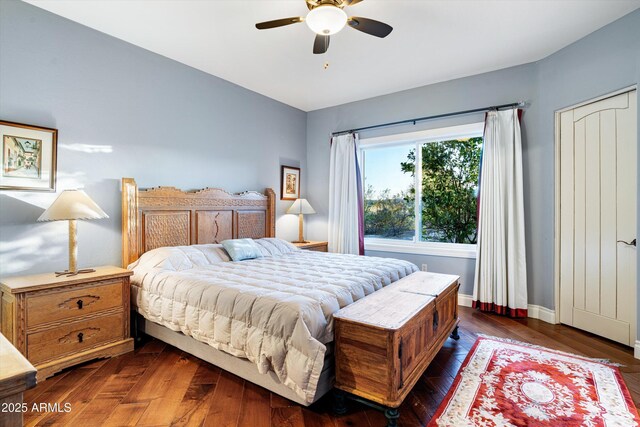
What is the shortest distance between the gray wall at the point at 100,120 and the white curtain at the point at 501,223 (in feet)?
10.3

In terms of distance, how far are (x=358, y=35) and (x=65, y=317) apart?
342cm

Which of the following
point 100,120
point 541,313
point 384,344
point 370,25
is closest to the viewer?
point 384,344

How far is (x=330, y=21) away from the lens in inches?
89.0

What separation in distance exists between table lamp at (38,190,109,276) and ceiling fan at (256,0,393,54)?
6.52 feet

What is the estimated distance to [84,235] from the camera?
9.87 ft

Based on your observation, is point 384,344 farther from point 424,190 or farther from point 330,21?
point 424,190

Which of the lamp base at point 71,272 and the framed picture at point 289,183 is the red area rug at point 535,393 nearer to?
the lamp base at point 71,272

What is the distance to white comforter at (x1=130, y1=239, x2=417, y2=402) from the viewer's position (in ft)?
6.23

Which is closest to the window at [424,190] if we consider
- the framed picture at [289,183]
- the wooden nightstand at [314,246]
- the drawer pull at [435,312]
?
the wooden nightstand at [314,246]

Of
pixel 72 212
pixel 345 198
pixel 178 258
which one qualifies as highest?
pixel 345 198

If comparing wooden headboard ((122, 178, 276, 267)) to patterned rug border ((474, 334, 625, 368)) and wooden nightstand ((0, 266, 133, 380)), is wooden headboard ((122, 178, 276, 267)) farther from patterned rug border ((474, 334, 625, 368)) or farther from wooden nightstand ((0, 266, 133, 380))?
patterned rug border ((474, 334, 625, 368))

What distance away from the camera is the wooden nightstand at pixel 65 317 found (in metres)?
2.30

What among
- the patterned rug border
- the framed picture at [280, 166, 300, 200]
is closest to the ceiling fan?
the framed picture at [280, 166, 300, 200]

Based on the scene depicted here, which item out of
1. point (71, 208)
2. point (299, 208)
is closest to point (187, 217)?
point (71, 208)
